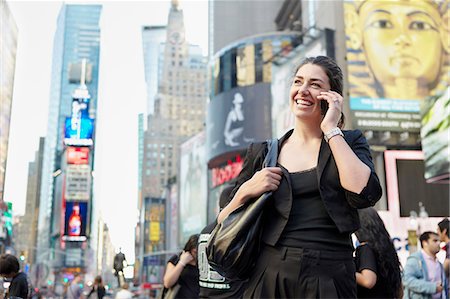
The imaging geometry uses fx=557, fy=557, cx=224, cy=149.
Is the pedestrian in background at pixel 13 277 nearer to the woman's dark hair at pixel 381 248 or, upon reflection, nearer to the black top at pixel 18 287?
the black top at pixel 18 287

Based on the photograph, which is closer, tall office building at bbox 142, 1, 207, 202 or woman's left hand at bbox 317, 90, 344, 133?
woman's left hand at bbox 317, 90, 344, 133

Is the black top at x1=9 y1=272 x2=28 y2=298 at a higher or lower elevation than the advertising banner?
lower

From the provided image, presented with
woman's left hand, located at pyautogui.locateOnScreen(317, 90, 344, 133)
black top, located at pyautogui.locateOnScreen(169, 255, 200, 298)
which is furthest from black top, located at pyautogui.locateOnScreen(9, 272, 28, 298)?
woman's left hand, located at pyautogui.locateOnScreen(317, 90, 344, 133)

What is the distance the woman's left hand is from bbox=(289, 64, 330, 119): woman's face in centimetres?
4

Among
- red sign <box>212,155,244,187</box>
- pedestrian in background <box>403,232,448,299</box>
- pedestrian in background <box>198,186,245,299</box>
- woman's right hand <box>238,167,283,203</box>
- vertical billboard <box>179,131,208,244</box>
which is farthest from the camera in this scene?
vertical billboard <box>179,131,208,244</box>

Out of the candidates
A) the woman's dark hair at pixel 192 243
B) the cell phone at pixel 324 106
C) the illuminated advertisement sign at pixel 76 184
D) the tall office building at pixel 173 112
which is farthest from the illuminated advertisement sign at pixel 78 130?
the tall office building at pixel 173 112

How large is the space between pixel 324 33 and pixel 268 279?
1184 inches

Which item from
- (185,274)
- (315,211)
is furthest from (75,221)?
(315,211)

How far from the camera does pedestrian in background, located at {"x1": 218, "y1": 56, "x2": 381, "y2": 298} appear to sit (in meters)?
1.93

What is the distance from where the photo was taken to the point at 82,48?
7859 inches

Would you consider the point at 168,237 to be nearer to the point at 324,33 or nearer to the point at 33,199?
the point at 324,33

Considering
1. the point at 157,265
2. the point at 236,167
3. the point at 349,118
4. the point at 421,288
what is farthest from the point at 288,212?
the point at 157,265

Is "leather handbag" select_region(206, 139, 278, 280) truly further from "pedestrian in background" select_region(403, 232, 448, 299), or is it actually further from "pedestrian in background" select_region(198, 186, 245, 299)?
"pedestrian in background" select_region(403, 232, 448, 299)

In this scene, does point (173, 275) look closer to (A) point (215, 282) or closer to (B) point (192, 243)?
(B) point (192, 243)
